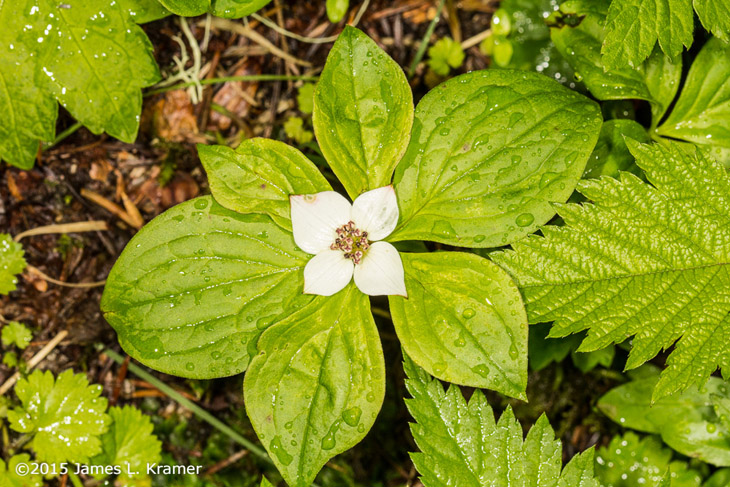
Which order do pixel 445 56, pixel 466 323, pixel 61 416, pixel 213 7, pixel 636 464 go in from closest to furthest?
1. pixel 466 323
2. pixel 213 7
3. pixel 61 416
4. pixel 636 464
5. pixel 445 56

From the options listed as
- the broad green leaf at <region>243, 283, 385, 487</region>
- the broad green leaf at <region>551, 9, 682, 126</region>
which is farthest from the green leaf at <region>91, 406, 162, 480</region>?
the broad green leaf at <region>551, 9, 682, 126</region>

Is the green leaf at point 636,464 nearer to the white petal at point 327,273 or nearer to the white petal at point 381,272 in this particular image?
the white petal at point 381,272

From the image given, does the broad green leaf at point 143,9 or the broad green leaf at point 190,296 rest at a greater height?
the broad green leaf at point 143,9

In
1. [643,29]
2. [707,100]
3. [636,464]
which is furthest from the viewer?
[636,464]

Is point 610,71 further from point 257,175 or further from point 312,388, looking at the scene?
point 312,388

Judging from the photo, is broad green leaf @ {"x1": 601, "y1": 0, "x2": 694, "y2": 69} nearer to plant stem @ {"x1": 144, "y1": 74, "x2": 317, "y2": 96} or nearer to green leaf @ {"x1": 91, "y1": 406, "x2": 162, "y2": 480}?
plant stem @ {"x1": 144, "y1": 74, "x2": 317, "y2": 96}

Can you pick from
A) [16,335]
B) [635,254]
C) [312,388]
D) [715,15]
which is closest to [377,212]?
[312,388]

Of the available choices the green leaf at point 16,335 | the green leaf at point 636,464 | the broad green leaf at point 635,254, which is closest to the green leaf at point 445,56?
the broad green leaf at point 635,254
